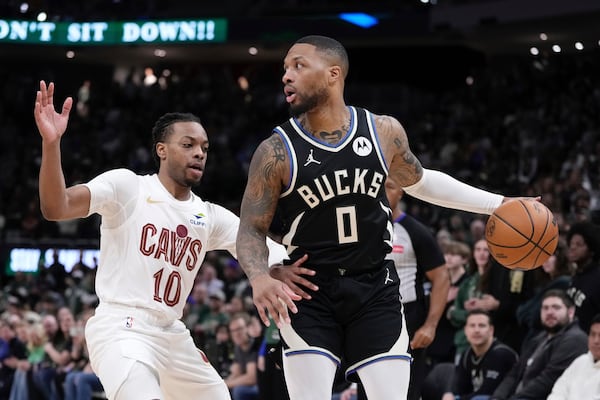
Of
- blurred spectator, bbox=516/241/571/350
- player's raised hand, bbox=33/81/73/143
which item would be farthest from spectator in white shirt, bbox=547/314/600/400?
player's raised hand, bbox=33/81/73/143

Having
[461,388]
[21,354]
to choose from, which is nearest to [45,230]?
[21,354]

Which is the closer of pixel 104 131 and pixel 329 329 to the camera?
pixel 329 329

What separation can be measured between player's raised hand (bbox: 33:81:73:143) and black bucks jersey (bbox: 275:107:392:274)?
110 cm

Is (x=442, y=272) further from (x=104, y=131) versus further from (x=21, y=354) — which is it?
(x=104, y=131)

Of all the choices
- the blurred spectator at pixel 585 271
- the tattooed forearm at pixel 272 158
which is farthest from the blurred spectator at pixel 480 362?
the tattooed forearm at pixel 272 158

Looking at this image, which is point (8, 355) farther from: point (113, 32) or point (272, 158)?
point (113, 32)

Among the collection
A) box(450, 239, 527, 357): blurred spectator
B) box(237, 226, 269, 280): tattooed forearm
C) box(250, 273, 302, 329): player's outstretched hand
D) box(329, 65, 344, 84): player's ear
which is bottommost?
box(450, 239, 527, 357): blurred spectator

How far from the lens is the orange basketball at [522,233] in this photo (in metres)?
5.10

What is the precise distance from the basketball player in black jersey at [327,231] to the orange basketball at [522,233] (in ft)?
2.38

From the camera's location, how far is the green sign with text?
82.4ft

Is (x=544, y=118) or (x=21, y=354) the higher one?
(x=544, y=118)

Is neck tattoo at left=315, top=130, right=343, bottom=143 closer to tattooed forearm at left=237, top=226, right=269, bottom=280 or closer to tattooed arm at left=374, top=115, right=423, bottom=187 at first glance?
tattooed arm at left=374, top=115, right=423, bottom=187

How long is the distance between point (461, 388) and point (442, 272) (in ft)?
6.67

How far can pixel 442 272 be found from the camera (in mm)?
7223
